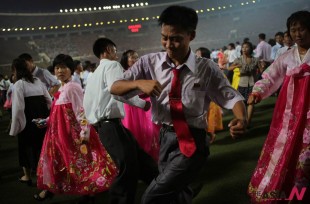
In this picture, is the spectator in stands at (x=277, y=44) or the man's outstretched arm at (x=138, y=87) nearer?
the man's outstretched arm at (x=138, y=87)

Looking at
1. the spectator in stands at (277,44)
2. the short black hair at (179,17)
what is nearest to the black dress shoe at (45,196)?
the short black hair at (179,17)

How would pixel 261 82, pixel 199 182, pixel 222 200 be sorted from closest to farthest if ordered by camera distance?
pixel 261 82 → pixel 222 200 → pixel 199 182

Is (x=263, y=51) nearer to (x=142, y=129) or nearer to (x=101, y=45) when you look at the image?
(x=142, y=129)

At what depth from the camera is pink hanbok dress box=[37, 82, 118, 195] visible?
11.7 ft

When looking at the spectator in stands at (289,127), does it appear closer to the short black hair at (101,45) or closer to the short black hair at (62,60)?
the short black hair at (101,45)

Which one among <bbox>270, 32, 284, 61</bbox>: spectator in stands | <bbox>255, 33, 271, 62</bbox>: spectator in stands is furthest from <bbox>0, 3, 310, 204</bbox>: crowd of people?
<bbox>270, 32, 284, 61</bbox>: spectator in stands

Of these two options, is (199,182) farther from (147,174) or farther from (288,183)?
(288,183)

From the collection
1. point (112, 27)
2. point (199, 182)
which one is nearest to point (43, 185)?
point (199, 182)

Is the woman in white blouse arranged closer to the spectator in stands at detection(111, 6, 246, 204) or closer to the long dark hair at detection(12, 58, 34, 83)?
the long dark hair at detection(12, 58, 34, 83)

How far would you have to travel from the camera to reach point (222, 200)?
3.37m

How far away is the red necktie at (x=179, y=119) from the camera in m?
2.06

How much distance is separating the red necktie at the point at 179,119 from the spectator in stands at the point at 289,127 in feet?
2.73

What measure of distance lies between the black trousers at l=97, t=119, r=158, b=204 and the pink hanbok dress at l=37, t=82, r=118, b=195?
54cm

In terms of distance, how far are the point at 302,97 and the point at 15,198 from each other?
3.74m
